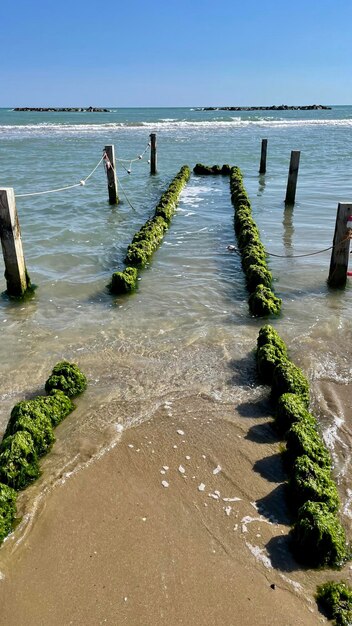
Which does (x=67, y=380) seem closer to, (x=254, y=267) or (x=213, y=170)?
(x=254, y=267)

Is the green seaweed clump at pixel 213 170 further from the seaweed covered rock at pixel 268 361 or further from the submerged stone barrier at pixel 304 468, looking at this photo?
the seaweed covered rock at pixel 268 361

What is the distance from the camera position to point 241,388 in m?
6.59

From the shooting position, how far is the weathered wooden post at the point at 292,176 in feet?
54.4

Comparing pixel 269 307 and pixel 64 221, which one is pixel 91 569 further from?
pixel 64 221

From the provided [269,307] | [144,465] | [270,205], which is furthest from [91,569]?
[270,205]

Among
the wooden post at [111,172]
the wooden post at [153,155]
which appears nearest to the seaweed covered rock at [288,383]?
the wooden post at [111,172]

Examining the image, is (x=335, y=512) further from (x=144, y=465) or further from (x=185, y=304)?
(x=185, y=304)

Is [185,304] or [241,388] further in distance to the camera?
[185,304]

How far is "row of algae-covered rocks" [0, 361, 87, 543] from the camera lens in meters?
4.59

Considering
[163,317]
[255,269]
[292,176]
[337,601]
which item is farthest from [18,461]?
[292,176]

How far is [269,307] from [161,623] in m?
5.93

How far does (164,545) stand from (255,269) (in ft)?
21.8

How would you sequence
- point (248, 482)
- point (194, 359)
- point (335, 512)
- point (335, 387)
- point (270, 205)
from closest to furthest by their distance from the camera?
1. point (335, 512)
2. point (248, 482)
3. point (335, 387)
4. point (194, 359)
5. point (270, 205)

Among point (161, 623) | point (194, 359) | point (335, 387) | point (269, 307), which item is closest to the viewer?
point (161, 623)
